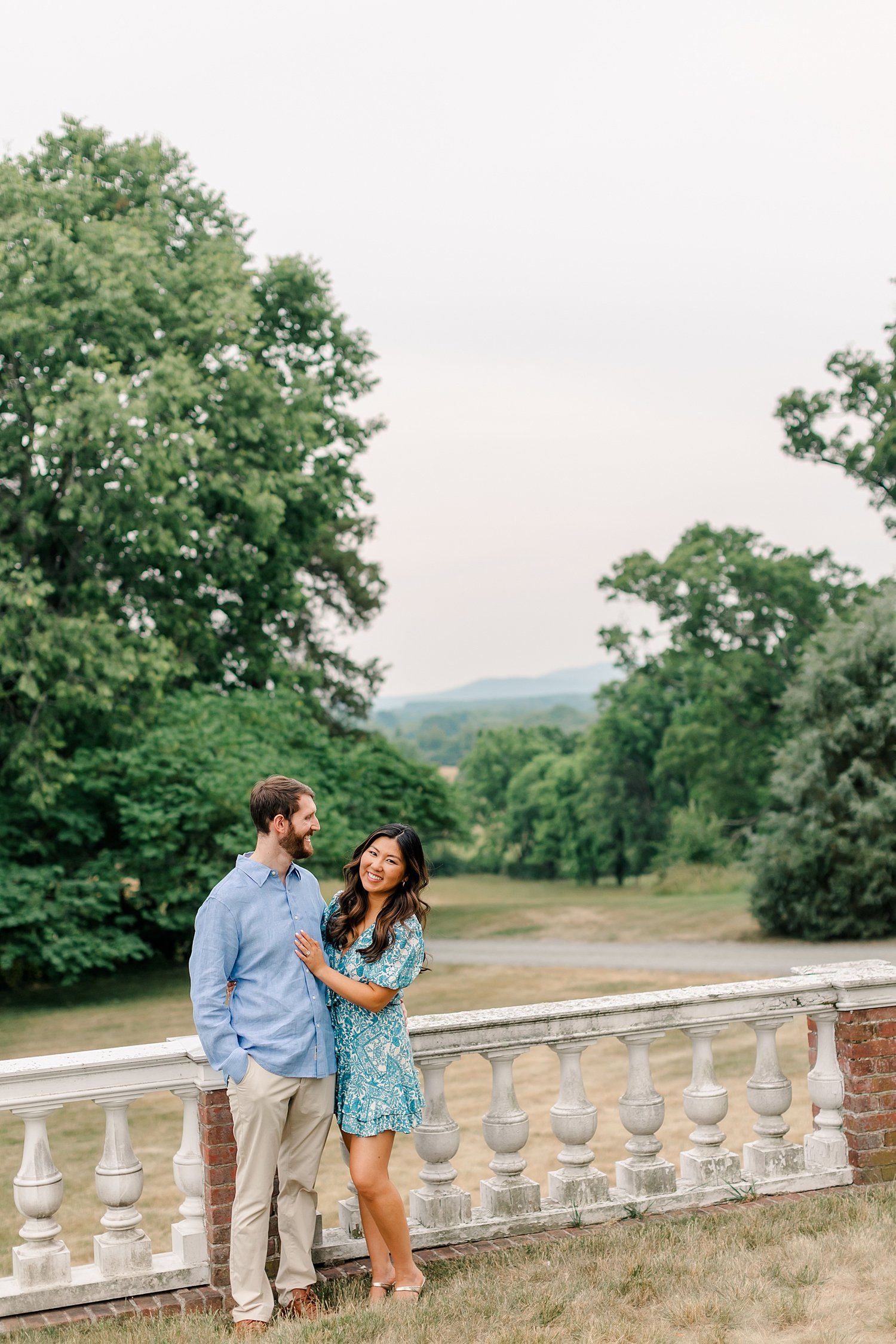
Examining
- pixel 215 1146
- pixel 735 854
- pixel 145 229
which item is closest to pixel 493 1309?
pixel 215 1146

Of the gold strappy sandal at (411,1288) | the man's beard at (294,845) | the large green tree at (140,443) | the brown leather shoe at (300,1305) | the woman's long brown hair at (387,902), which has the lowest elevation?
the brown leather shoe at (300,1305)

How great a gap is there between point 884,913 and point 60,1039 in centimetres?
1618

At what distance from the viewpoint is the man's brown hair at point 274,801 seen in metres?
4.38

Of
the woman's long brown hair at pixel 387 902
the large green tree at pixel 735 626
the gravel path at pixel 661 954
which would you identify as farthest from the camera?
the large green tree at pixel 735 626

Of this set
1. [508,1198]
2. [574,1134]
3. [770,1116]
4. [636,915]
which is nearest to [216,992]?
[508,1198]

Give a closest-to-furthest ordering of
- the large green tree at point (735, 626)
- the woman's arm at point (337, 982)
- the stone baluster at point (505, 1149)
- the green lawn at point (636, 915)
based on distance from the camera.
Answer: the woman's arm at point (337, 982) → the stone baluster at point (505, 1149) → the green lawn at point (636, 915) → the large green tree at point (735, 626)

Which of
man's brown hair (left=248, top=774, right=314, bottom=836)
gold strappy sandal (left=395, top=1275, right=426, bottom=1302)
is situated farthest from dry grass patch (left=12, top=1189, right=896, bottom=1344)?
man's brown hair (left=248, top=774, right=314, bottom=836)

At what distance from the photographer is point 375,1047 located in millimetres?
4547

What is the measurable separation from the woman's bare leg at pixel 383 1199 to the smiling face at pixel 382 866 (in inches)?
35.3

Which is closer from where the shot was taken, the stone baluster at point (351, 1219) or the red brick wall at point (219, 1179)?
the red brick wall at point (219, 1179)

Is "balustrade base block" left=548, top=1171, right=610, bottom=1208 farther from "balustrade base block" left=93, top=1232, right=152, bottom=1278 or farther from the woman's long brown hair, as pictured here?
"balustrade base block" left=93, top=1232, right=152, bottom=1278

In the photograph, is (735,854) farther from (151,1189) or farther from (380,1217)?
(380,1217)

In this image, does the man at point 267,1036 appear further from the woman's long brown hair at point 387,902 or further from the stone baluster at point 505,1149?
the stone baluster at point 505,1149

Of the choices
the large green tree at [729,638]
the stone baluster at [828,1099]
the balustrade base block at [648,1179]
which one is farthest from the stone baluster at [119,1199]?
the large green tree at [729,638]
